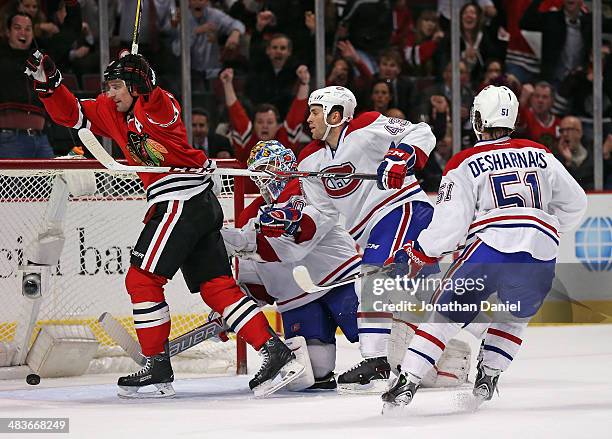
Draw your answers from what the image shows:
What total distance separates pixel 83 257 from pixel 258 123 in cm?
165

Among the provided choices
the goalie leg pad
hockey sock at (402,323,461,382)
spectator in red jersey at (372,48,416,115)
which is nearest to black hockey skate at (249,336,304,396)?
the goalie leg pad

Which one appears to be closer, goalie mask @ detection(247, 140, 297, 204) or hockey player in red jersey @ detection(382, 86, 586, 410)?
hockey player in red jersey @ detection(382, 86, 586, 410)

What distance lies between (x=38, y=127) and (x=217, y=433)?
279 centimetres

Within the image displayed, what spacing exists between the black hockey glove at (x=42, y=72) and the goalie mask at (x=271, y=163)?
724mm

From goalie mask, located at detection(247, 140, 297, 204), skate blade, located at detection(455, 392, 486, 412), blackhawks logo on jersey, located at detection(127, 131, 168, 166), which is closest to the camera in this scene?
skate blade, located at detection(455, 392, 486, 412)

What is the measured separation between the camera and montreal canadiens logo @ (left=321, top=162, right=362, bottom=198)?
440 cm

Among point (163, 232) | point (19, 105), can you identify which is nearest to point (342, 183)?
point (163, 232)

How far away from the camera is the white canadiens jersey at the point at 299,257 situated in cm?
444

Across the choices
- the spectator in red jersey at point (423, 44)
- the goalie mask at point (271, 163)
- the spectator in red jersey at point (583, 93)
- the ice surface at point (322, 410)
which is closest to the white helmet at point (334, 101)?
the goalie mask at point (271, 163)

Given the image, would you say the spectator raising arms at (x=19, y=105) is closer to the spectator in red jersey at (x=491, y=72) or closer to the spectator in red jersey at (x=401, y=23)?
the spectator in red jersey at (x=401, y=23)

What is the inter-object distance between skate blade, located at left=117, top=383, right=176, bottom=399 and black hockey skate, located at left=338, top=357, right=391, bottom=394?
55 cm

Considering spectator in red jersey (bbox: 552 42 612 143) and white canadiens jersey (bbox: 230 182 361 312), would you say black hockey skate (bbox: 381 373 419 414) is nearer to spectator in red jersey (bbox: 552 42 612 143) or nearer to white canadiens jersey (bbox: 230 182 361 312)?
white canadiens jersey (bbox: 230 182 361 312)

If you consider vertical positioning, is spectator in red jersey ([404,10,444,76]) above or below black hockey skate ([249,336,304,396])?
above

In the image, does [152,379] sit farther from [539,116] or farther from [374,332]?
[539,116]
